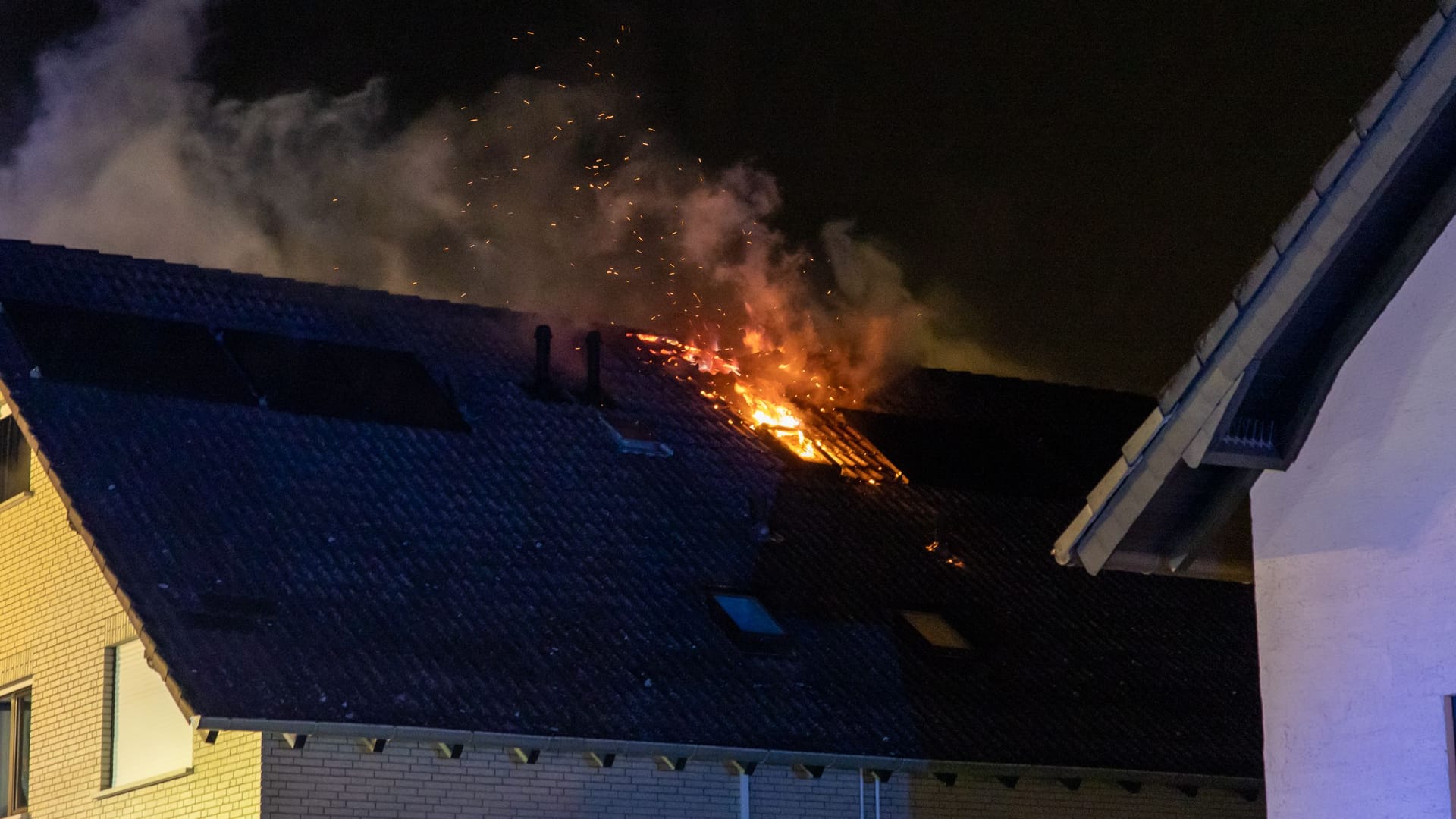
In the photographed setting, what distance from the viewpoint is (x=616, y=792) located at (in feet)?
56.4

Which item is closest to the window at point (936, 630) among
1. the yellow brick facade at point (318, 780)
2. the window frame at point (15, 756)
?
the yellow brick facade at point (318, 780)

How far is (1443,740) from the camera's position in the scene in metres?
9.37

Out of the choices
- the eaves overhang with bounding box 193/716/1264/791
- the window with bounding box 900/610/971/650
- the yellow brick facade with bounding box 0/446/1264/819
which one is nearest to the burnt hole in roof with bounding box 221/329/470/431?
the yellow brick facade with bounding box 0/446/1264/819

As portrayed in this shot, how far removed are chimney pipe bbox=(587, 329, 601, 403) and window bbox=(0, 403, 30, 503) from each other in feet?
18.1

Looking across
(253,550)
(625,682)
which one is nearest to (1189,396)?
(625,682)

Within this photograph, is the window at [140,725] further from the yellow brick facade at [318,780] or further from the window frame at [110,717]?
the yellow brick facade at [318,780]

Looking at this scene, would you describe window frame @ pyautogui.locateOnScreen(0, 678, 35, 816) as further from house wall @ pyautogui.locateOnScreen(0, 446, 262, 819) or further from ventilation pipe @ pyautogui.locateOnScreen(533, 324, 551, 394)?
ventilation pipe @ pyautogui.locateOnScreen(533, 324, 551, 394)

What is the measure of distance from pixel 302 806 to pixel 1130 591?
9.62m

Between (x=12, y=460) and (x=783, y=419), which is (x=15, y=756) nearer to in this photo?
(x=12, y=460)

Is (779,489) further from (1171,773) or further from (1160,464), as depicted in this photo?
(1160,464)

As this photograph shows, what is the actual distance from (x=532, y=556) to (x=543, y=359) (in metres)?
3.55

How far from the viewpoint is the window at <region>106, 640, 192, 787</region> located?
663 inches

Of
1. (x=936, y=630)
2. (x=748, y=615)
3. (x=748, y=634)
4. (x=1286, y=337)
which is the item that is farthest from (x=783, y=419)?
(x=1286, y=337)

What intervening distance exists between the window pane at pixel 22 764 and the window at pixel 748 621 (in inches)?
250
